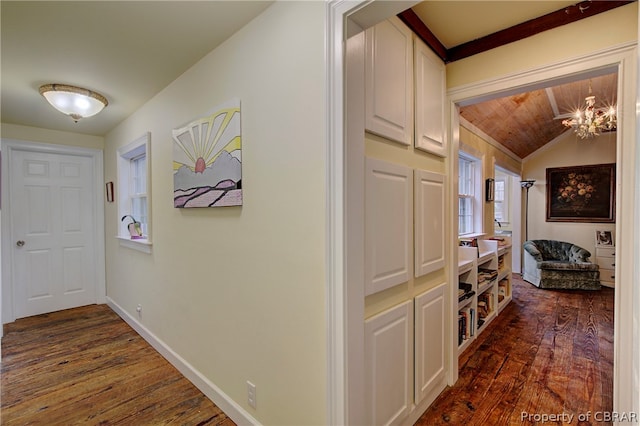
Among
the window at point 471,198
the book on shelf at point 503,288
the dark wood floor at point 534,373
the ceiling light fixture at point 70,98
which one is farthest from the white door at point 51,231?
the book on shelf at point 503,288

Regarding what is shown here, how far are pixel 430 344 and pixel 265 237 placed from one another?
1.28 meters

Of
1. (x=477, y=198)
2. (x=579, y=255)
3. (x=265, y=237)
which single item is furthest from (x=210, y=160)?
(x=579, y=255)

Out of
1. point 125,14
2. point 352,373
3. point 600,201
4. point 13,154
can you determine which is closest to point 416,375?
point 352,373

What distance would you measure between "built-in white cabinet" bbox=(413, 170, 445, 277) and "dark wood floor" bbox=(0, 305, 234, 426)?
1.57 metres

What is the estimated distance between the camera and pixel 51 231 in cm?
372

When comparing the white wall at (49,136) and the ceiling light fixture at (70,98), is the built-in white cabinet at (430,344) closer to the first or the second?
the ceiling light fixture at (70,98)

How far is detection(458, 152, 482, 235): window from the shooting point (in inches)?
151

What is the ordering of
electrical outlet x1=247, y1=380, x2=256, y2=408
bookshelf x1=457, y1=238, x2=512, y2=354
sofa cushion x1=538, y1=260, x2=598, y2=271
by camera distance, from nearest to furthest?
electrical outlet x1=247, y1=380, x2=256, y2=408, bookshelf x1=457, y1=238, x2=512, y2=354, sofa cushion x1=538, y1=260, x2=598, y2=271

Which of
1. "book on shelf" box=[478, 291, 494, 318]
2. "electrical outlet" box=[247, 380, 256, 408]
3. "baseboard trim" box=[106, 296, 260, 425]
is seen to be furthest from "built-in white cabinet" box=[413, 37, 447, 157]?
"book on shelf" box=[478, 291, 494, 318]

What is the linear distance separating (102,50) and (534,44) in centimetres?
274

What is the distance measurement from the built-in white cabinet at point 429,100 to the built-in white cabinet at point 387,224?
1.17 ft

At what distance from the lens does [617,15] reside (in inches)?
58.8

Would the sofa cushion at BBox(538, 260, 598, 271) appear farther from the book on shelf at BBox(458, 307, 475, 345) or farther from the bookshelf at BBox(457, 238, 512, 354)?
the book on shelf at BBox(458, 307, 475, 345)

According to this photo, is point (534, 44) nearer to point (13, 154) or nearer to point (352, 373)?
point (352, 373)
